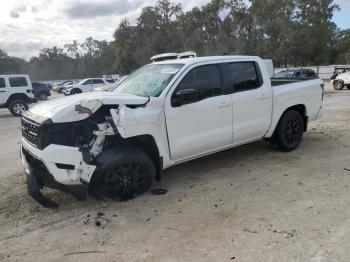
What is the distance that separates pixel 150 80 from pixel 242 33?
58465 mm

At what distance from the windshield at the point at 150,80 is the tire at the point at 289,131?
239 cm

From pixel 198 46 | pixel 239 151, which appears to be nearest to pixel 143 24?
pixel 198 46

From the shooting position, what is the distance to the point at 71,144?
4.42 meters

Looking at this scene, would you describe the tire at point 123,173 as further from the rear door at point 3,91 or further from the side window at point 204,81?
the rear door at point 3,91

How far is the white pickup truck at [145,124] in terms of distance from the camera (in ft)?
14.5

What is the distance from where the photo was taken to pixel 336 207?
438cm

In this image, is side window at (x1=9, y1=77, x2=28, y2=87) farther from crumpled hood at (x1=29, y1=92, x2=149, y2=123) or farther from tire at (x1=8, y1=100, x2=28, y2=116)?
crumpled hood at (x1=29, y1=92, x2=149, y2=123)

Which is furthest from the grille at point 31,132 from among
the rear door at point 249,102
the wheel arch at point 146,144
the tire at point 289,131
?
the tire at point 289,131

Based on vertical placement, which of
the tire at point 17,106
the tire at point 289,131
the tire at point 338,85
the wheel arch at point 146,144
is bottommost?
the tire at point 338,85

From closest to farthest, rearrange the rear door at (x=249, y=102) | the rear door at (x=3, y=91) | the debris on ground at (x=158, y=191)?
the debris on ground at (x=158, y=191) → the rear door at (x=249, y=102) → the rear door at (x=3, y=91)

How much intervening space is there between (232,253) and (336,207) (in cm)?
164

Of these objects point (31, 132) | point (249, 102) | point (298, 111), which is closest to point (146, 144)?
point (31, 132)

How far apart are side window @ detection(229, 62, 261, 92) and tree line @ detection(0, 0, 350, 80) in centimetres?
4712

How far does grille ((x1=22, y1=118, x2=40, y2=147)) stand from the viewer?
444 centimetres
